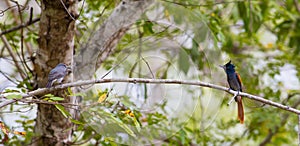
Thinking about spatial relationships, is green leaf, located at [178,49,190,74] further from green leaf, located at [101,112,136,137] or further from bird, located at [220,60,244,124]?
green leaf, located at [101,112,136,137]

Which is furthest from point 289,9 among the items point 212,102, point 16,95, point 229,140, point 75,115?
point 16,95

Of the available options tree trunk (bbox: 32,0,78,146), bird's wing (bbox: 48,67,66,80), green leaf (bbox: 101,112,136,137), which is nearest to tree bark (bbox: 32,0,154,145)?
tree trunk (bbox: 32,0,78,146)

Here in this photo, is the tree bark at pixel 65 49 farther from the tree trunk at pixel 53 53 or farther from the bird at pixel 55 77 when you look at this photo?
the bird at pixel 55 77

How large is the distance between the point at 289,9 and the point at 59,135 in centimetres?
161

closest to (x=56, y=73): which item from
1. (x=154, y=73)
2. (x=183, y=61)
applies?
(x=154, y=73)

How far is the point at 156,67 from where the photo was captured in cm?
156

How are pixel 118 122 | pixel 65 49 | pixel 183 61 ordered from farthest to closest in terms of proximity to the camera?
pixel 183 61 < pixel 65 49 < pixel 118 122

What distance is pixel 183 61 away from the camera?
161cm

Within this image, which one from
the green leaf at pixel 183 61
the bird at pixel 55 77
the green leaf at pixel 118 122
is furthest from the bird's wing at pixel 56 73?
the green leaf at pixel 183 61

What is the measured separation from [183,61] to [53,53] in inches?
17.4

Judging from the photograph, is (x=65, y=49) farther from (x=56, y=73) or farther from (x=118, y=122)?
(x=118, y=122)

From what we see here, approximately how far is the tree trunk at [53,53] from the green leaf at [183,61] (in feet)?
1.24

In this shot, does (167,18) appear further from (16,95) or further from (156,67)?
(16,95)

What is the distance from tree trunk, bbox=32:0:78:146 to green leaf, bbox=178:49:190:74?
377 millimetres
